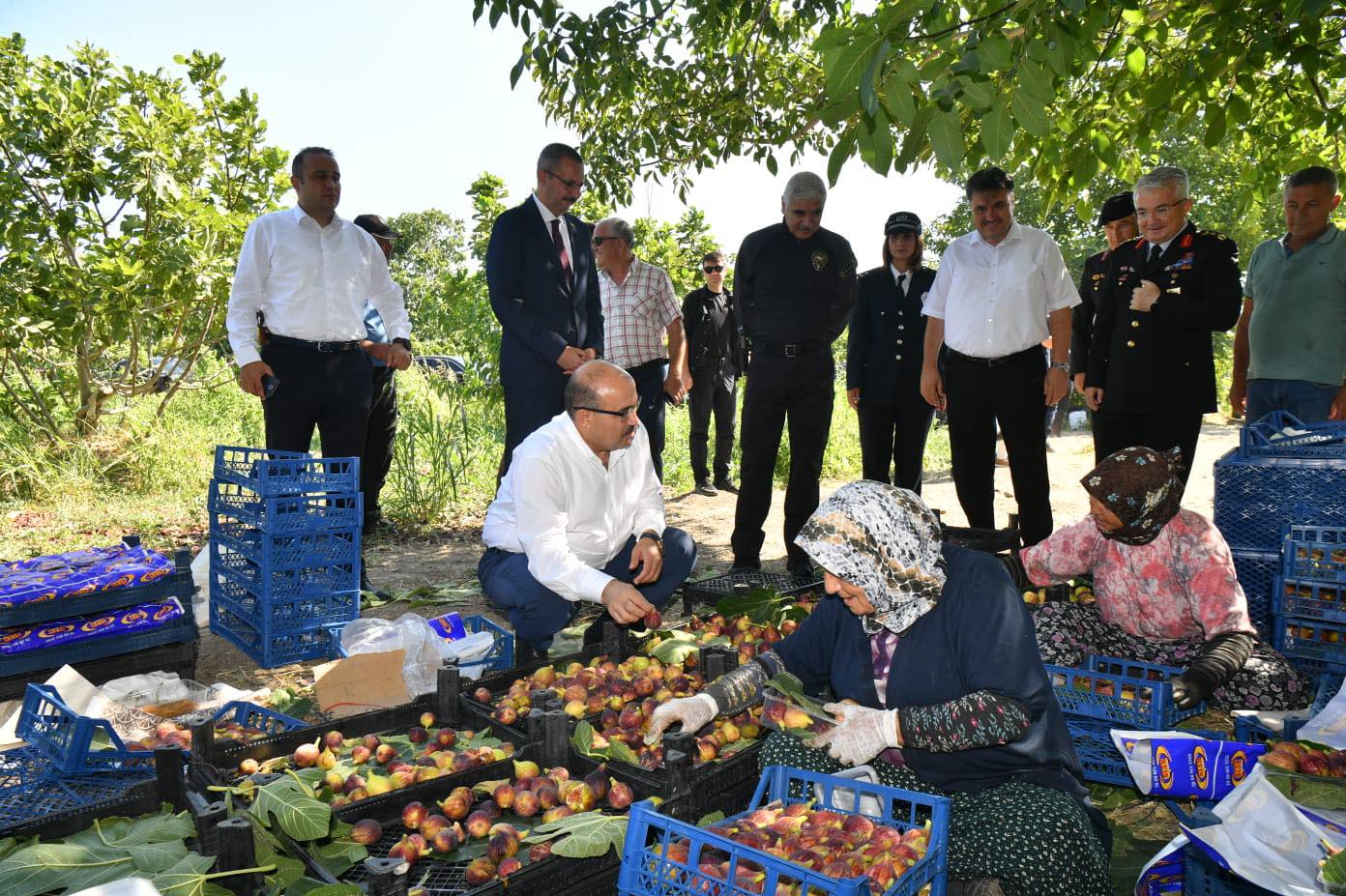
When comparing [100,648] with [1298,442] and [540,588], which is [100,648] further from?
[1298,442]

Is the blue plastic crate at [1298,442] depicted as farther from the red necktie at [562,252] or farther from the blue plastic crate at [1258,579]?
the red necktie at [562,252]

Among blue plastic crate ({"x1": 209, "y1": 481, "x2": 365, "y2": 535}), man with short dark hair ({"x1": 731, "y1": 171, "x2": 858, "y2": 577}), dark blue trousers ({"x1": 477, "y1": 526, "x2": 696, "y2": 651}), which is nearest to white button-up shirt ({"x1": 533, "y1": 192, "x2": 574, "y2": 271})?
man with short dark hair ({"x1": 731, "y1": 171, "x2": 858, "y2": 577})

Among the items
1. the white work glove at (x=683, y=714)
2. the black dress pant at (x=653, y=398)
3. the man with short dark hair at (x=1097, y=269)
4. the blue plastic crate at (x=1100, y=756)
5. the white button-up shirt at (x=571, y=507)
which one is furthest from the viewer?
the black dress pant at (x=653, y=398)

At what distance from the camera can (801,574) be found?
4285 millimetres

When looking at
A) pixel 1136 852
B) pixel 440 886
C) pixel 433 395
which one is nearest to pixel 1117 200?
pixel 1136 852

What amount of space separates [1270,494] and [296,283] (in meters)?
4.31

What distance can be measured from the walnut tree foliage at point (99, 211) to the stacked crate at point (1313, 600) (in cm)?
677

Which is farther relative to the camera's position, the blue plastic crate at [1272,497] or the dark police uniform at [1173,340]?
the dark police uniform at [1173,340]

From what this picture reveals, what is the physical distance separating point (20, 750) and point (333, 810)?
1.12 meters

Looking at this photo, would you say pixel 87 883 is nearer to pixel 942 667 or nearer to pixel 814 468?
pixel 942 667

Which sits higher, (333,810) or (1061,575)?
(1061,575)

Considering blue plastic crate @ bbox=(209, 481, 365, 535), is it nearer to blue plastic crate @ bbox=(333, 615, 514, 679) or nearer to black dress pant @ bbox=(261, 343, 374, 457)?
black dress pant @ bbox=(261, 343, 374, 457)

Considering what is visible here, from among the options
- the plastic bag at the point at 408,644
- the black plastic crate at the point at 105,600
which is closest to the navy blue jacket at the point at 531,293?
the plastic bag at the point at 408,644

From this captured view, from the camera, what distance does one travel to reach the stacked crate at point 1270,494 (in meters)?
3.15
